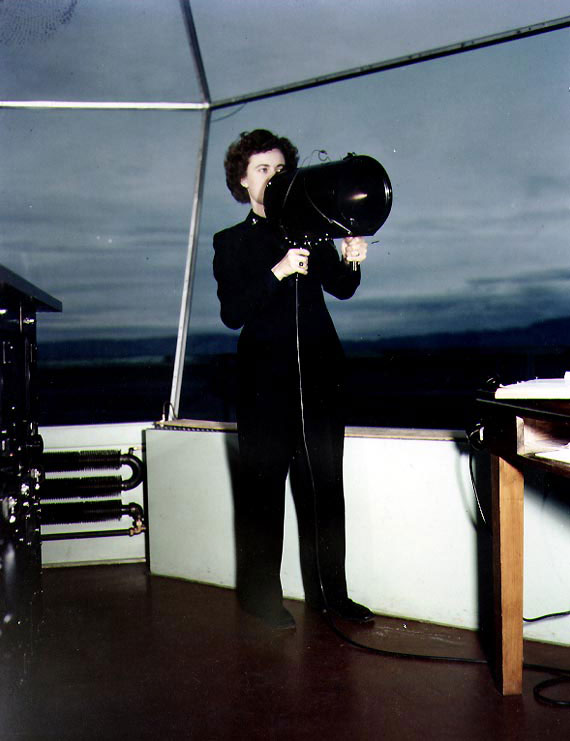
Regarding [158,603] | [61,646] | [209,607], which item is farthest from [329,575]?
[61,646]

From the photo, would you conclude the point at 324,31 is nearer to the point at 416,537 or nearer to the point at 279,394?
the point at 279,394

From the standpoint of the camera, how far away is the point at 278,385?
2.03 meters

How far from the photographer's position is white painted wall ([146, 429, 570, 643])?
190 cm

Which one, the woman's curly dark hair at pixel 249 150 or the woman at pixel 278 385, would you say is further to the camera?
the woman's curly dark hair at pixel 249 150

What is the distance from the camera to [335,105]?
2.95 metres

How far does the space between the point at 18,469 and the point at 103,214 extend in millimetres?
2599

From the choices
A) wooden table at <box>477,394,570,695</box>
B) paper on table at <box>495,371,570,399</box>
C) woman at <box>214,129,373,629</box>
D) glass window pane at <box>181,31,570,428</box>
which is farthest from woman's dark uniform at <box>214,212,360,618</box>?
paper on table at <box>495,371,570,399</box>

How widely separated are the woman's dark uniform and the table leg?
2.12ft

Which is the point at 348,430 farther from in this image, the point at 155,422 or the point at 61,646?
the point at 61,646

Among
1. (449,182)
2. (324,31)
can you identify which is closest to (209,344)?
(324,31)

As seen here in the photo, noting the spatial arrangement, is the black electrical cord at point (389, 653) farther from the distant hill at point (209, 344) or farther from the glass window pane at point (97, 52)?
the glass window pane at point (97, 52)

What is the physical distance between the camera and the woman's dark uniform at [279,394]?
6.64ft

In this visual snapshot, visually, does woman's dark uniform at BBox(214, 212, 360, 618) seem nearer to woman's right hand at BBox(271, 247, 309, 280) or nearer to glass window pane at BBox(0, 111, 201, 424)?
woman's right hand at BBox(271, 247, 309, 280)

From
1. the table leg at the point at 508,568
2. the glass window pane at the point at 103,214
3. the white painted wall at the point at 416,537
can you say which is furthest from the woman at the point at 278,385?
the glass window pane at the point at 103,214
